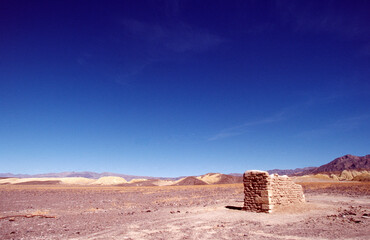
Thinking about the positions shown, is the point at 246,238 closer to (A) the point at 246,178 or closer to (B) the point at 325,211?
(A) the point at 246,178

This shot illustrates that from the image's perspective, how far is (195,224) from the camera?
11.7m

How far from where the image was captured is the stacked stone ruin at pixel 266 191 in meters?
14.2

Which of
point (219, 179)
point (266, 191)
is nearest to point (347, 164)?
point (219, 179)

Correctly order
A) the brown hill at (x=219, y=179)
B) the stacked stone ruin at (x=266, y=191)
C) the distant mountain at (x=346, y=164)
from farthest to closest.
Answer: the distant mountain at (x=346, y=164) < the brown hill at (x=219, y=179) < the stacked stone ruin at (x=266, y=191)

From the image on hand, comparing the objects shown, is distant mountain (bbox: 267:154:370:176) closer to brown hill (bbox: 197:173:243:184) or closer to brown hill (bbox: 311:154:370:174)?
brown hill (bbox: 311:154:370:174)

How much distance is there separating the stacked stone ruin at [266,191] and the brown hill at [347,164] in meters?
150

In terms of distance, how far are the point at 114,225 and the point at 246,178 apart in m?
8.13

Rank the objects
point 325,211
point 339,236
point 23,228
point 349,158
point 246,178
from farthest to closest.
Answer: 1. point 349,158
2. point 246,178
3. point 325,211
4. point 23,228
5. point 339,236

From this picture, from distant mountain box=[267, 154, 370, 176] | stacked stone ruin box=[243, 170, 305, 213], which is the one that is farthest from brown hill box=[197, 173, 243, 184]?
distant mountain box=[267, 154, 370, 176]

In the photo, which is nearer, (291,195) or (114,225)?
(114,225)

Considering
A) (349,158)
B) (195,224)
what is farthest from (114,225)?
(349,158)

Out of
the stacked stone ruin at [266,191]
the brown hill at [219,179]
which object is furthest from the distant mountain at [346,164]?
the stacked stone ruin at [266,191]

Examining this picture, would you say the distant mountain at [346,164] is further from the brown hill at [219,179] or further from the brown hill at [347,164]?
the brown hill at [219,179]

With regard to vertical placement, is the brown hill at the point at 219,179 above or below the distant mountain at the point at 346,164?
below
